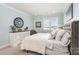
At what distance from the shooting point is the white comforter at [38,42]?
2.13m

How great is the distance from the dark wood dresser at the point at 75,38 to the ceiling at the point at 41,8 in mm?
567

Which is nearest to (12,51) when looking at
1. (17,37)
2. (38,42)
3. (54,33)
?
(17,37)

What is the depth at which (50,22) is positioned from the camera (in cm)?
221

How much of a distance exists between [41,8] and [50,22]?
0.40 metres

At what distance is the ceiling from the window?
0.15 metres

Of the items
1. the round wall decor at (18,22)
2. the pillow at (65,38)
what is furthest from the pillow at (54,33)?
the round wall decor at (18,22)

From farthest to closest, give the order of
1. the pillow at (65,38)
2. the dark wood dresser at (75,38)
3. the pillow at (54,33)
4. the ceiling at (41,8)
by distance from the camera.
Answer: the pillow at (54,33) → the ceiling at (41,8) → the pillow at (65,38) → the dark wood dresser at (75,38)

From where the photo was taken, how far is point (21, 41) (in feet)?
7.22

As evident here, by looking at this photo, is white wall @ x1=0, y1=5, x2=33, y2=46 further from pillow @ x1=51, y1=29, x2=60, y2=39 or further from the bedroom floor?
pillow @ x1=51, y1=29, x2=60, y2=39

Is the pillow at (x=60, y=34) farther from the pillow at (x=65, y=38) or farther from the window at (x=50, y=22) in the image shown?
the window at (x=50, y=22)

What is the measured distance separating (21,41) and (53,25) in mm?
873

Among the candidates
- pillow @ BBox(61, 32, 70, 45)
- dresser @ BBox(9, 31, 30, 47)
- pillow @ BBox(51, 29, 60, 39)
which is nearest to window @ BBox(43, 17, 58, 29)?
pillow @ BBox(51, 29, 60, 39)

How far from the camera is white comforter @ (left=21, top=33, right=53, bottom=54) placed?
213 cm
